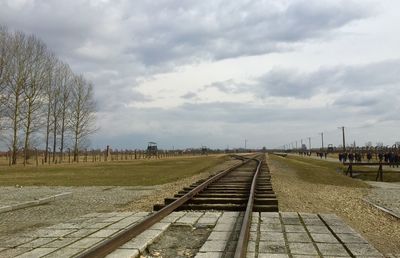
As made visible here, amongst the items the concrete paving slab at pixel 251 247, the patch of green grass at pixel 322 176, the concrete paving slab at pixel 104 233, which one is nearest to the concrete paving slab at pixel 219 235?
the concrete paving slab at pixel 251 247

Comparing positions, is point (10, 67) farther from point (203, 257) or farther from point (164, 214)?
point (203, 257)

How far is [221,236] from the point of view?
290 inches

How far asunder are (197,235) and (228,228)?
0.68m

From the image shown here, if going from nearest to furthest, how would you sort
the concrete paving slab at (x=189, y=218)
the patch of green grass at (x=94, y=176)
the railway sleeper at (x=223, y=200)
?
the concrete paving slab at (x=189, y=218) → the railway sleeper at (x=223, y=200) → the patch of green grass at (x=94, y=176)

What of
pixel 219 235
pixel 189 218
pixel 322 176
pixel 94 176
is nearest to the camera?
pixel 219 235

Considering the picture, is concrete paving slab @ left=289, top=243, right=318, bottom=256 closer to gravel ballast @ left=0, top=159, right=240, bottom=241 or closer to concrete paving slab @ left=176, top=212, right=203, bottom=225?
concrete paving slab @ left=176, top=212, right=203, bottom=225

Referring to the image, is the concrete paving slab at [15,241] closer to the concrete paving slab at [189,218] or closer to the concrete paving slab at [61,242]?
the concrete paving slab at [61,242]

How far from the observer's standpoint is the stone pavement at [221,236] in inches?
249

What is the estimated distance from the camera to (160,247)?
22.1 ft

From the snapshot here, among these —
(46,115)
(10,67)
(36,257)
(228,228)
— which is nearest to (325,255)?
(228,228)

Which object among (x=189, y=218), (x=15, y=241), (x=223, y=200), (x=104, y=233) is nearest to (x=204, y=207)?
(x=223, y=200)

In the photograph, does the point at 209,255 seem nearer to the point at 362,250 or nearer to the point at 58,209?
the point at 362,250

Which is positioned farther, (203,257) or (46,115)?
(46,115)

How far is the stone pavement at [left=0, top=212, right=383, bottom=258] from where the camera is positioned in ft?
20.8
